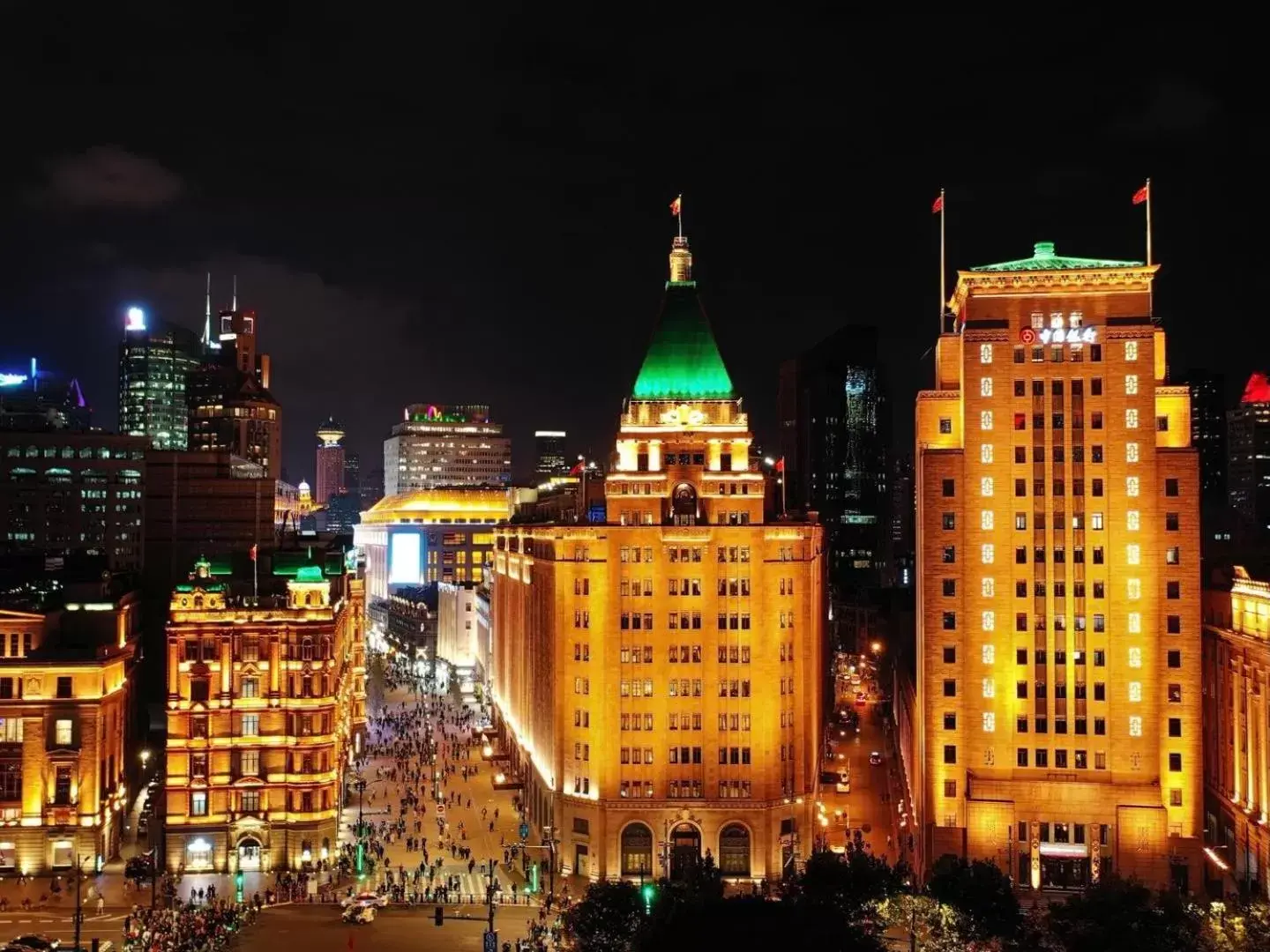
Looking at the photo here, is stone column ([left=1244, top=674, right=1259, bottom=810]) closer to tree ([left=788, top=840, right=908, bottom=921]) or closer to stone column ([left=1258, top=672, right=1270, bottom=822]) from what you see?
stone column ([left=1258, top=672, right=1270, bottom=822])

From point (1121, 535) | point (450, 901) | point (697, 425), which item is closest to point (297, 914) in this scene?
point (450, 901)

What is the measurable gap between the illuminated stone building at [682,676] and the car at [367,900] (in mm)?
19289

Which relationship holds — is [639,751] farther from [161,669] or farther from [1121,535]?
[161,669]

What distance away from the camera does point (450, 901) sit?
4437 inches

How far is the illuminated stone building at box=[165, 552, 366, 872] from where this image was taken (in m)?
120

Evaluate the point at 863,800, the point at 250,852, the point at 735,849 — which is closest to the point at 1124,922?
the point at 735,849

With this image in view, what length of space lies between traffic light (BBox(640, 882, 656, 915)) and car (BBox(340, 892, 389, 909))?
20880 millimetres

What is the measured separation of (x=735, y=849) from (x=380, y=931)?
112ft

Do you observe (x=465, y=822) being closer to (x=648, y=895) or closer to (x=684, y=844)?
(x=684, y=844)

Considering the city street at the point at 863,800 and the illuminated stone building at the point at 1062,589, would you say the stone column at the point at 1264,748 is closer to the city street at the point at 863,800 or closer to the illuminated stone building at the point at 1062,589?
the illuminated stone building at the point at 1062,589

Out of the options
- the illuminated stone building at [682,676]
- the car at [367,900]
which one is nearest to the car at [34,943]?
the car at [367,900]

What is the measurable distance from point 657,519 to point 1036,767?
39.5 m

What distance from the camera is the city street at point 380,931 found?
99062mm

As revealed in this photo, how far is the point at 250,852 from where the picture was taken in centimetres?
12125
